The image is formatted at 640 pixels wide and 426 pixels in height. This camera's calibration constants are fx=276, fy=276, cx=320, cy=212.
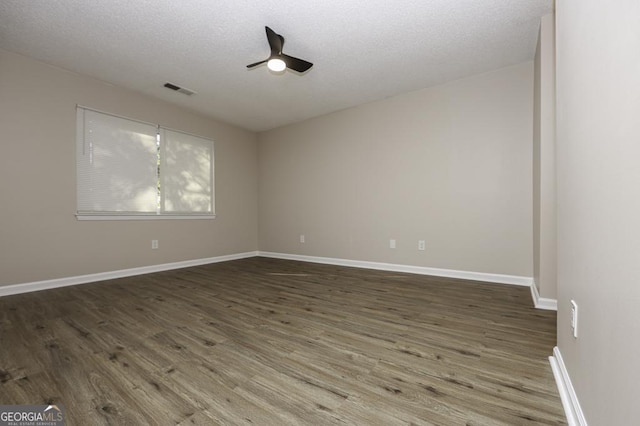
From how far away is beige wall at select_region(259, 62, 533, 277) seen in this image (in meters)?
3.29

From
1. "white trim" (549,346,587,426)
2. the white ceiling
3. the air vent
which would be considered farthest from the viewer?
the air vent

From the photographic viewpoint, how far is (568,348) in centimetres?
127

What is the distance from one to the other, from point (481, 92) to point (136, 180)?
4.80 metres

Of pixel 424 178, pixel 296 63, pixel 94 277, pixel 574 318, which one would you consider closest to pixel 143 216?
pixel 94 277

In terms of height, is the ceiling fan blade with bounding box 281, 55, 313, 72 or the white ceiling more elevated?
the white ceiling

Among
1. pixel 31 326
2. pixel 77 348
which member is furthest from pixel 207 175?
pixel 77 348

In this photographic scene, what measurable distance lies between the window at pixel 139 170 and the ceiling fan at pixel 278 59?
2.42 meters

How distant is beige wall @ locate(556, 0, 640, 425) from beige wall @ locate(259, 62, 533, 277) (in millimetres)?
2274

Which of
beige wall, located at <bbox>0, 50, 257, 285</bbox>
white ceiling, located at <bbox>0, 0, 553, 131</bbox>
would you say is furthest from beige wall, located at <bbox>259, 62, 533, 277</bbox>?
beige wall, located at <bbox>0, 50, 257, 285</bbox>

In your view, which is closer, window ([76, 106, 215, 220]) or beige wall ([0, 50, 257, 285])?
beige wall ([0, 50, 257, 285])

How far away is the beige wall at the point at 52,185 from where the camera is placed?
2.96 metres

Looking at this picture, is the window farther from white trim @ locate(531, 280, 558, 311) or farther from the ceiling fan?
white trim @ locate(531, 280, 558, 311)

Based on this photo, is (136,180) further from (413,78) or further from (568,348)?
(568,348)

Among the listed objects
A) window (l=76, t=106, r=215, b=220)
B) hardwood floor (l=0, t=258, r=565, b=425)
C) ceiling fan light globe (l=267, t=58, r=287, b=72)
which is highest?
ceiling fan light globe (l=267, t=58, r=287, b=72)
